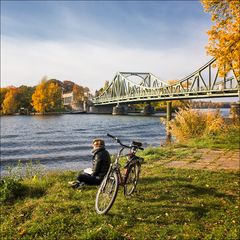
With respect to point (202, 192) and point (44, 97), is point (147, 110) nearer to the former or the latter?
point (44, 97)

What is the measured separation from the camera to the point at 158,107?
323ft

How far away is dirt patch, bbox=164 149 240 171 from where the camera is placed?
9.08 meters

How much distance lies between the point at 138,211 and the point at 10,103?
260 feet

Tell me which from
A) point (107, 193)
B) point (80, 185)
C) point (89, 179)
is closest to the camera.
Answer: point (107, 193)

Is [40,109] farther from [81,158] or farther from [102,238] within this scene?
[102,238]

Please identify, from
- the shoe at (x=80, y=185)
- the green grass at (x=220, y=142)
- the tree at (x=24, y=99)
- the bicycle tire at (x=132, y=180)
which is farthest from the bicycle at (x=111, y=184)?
the tree at (x=24, y=99)

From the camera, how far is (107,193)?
5.50 m

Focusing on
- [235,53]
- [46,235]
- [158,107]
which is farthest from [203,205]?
[158,107]

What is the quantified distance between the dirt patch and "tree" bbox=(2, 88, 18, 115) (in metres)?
73.3

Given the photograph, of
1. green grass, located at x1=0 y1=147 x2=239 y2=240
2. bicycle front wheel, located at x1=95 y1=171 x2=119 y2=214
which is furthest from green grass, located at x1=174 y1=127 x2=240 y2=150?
bicycle front wheel, located at x1=95 y1=171 x2=119 y2=214

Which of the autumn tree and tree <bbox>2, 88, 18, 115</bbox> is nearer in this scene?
the autumn tree

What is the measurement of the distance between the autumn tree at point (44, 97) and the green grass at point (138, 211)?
72.4 meters

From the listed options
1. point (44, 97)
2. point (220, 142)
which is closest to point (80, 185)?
point (220, 142)

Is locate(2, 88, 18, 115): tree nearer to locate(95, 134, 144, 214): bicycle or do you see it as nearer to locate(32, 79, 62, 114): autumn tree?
locate(32, 79, 62, 114): autumn tree
